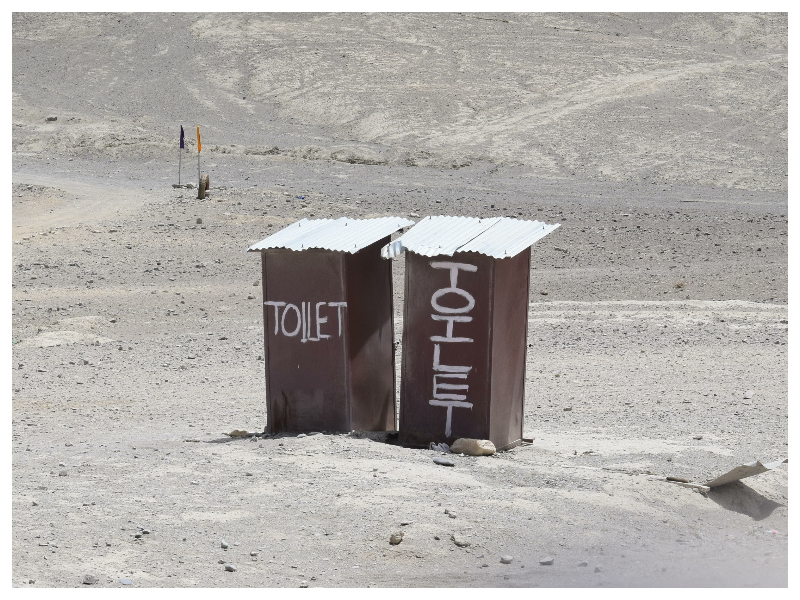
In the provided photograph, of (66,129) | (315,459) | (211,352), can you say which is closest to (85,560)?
(315,459)

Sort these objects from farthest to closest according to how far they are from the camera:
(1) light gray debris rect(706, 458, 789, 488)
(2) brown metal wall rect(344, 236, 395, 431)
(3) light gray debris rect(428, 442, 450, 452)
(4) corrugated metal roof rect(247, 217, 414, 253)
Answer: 1. (2) brown metal wall rect(344, 236, 395, 431)
2. (4) corrugated metal roof rect(247, 217, 414, 253)
3. (3) light gray debris rect(428, 442, 450, 452)
4. (1) light gray debris rect(706, 458, 789, 488)

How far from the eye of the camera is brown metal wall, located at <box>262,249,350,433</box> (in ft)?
27.3

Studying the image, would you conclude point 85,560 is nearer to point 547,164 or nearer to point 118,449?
point 118,449

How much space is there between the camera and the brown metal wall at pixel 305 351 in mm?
8312

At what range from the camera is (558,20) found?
41.7 m

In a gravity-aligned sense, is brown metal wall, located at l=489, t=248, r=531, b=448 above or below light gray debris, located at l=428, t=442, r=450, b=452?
above

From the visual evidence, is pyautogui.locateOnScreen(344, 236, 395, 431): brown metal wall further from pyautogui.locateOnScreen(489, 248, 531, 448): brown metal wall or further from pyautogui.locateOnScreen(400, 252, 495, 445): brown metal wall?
pyautogui.locateOnScreen(489, 248, 531, 448): brown metal wall

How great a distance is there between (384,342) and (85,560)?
3.36 m

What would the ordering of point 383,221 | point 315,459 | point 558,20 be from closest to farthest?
point 315,459 → point 383,221 → point 558,20

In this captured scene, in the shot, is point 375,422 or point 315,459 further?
point 375,422

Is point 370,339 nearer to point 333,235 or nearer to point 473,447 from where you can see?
point 333,235

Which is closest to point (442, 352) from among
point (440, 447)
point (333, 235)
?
point (440, 447)

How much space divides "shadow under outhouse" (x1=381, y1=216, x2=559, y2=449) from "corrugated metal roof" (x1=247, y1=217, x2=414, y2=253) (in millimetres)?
292

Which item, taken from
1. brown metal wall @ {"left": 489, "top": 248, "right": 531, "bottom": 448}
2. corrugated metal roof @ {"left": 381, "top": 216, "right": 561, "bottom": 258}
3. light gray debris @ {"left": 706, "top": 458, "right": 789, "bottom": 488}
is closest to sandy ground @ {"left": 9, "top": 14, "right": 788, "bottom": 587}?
light gray debris @ {"left": 706, "top": 458, "right": 789, "bottom": 488}
